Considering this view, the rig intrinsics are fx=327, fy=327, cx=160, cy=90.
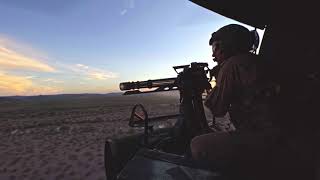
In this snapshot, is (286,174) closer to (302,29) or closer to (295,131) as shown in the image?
(295,131)

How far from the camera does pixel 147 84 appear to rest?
2928 mm

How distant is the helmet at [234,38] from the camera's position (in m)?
2.32

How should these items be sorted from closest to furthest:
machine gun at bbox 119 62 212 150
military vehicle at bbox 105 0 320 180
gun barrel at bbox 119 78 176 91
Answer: military vehicle at bbox 105 0 320 180 < machine gun at bbox 119 62 212 150 < gun barrel at bbox 119 78 176 91

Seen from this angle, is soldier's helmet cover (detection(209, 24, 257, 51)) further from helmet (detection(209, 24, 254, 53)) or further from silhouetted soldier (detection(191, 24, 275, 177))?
silhouetted soldier (detection(191, 24, 275, 177))

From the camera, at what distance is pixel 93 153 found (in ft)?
37.2

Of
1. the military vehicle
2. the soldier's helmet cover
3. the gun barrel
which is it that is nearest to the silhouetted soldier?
the military vehicle

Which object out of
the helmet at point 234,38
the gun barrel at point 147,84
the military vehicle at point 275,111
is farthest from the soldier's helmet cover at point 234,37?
the gun barrel at point 147,84

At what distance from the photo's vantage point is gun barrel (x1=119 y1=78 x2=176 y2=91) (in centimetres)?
285

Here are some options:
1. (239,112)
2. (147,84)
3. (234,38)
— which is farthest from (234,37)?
(147,84)

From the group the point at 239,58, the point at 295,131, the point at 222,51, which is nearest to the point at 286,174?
the point at 295,131

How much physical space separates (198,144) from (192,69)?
683 millimetres

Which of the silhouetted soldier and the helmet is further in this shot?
the helmet

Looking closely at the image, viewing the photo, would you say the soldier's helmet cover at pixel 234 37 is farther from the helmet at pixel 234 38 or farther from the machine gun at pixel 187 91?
the machine gun at pixel 187 91

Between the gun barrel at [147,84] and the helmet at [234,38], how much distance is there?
0.62 meters
